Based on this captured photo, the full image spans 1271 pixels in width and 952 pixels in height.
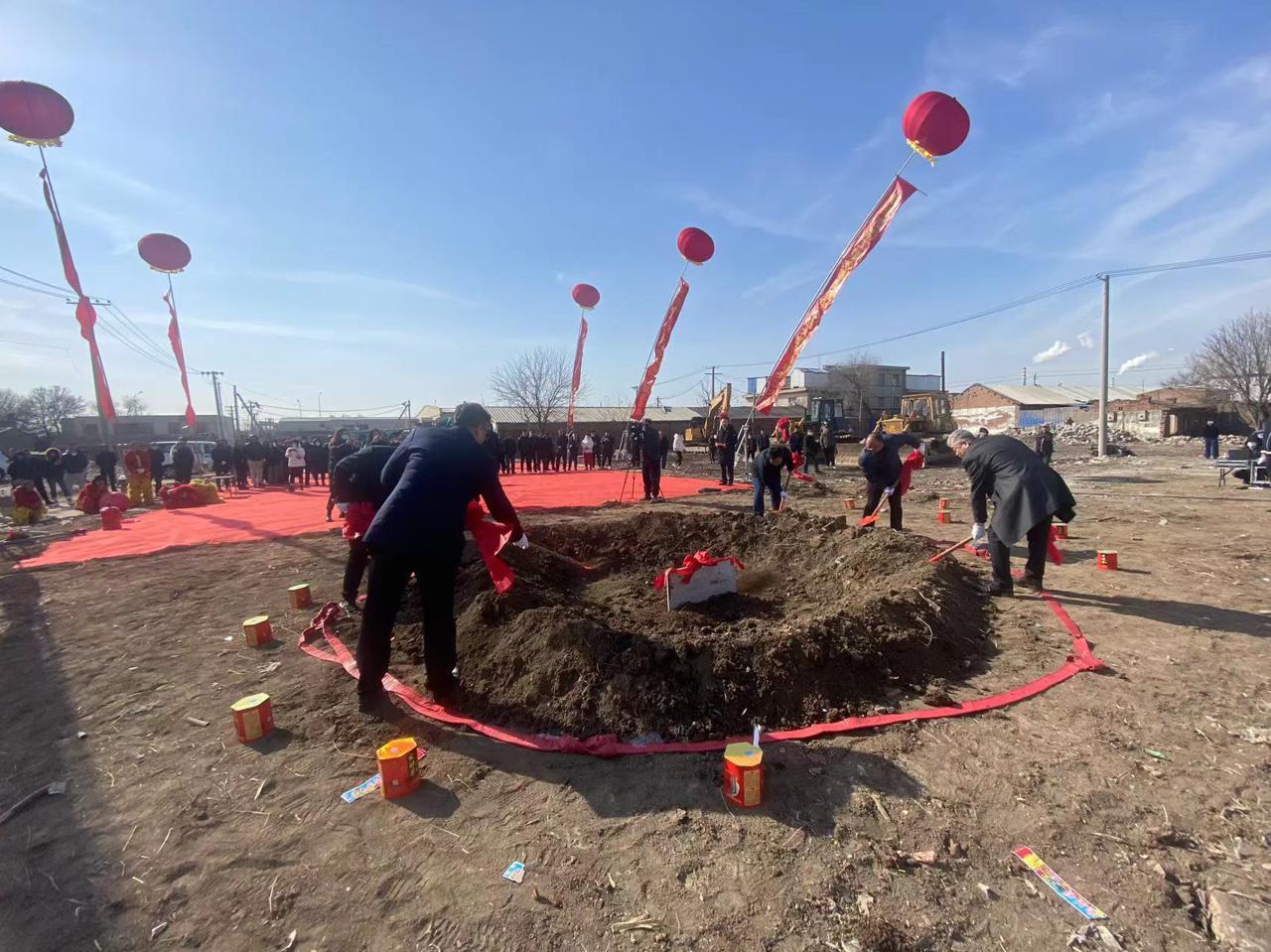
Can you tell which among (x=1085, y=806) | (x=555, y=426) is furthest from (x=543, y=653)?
(x=555, y=426)

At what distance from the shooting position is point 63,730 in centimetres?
312

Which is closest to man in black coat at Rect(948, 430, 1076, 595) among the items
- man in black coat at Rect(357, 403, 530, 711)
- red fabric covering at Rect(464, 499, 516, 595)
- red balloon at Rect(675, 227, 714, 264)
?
red fabric covering at Rect(464, 499, 516, 595)

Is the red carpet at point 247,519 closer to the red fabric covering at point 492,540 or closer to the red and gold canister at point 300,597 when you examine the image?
the red and gold canister at point 300,597

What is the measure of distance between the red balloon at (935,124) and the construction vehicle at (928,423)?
46.1ft

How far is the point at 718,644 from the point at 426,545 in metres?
1.79

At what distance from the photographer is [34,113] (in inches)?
342

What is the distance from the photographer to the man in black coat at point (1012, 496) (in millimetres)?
4609

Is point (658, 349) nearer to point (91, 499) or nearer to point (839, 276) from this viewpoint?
point (839, 276)

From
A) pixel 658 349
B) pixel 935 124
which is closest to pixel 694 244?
pixel 658 349

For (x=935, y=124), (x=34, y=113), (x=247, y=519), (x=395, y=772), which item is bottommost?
(x=395, y=772)

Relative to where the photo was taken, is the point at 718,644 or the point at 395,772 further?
the point at 718,644

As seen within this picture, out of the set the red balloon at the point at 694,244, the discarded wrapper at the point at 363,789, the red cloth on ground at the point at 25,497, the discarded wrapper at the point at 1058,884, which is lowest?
the discarded wrapper at the point at 1058,884

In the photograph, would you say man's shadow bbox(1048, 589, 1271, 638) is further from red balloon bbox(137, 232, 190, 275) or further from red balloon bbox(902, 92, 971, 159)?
red balloon bbox(137, 232, 190, 275)

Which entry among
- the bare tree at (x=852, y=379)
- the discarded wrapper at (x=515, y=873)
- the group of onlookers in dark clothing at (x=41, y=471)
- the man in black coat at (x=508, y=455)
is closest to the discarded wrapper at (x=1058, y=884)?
the discarded wrapper at (x=515, y=873)
